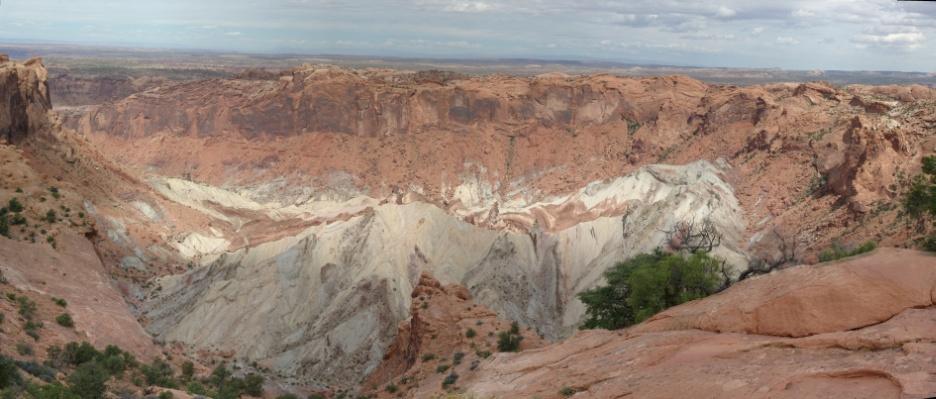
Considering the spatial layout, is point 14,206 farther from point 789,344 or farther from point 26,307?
point 789,344

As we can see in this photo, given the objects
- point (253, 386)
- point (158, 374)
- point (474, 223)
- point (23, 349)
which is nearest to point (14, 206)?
point (253, 386)

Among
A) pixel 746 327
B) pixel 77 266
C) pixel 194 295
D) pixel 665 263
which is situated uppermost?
pixel 746 327

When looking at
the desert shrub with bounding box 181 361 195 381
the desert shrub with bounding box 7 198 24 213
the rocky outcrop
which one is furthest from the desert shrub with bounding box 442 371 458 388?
the desert shrub with bounding box 7 198 24 213

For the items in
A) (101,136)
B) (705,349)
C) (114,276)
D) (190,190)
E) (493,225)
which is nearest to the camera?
(705,349)

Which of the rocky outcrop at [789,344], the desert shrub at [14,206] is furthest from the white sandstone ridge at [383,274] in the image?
the rocky outcrop at [789,344]

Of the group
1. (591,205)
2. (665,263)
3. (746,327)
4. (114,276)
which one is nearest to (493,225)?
(591,205)

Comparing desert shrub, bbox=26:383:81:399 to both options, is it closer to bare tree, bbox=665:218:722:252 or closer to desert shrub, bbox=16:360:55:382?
desert shrub, bbox=16:360:55:382

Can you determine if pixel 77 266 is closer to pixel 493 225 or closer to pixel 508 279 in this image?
pixel 508 279
